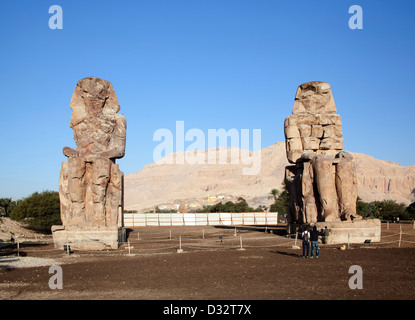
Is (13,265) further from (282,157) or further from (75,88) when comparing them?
(282,157)

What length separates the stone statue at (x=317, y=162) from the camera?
15.2 meters

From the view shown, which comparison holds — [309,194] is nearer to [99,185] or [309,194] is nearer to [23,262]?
[99,185]

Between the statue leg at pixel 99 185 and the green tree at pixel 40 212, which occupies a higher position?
the statue leg at pixel 99 185

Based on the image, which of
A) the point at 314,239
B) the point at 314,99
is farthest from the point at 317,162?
the point at 314,239

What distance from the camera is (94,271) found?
10.5 metres

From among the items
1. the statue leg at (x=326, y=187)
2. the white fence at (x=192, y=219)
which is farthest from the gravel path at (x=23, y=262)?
the white fence at (x=192, y=219)

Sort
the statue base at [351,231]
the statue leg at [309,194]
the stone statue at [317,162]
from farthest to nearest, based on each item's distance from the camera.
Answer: the statue leg at [309,194] < the stone statue at [317,162] < the statue base at [351,231]

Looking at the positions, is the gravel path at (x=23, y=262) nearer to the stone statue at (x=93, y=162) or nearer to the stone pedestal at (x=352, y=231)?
the stone statue at (x=93, y=162)

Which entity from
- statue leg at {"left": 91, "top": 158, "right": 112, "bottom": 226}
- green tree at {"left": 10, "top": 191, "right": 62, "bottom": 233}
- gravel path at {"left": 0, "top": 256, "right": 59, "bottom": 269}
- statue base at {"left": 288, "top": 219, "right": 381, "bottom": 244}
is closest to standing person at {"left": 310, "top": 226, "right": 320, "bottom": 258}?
statue base at {"left": 288, "top": 219, "right": 381, "bottom": 244}

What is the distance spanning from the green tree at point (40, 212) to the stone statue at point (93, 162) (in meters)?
11.4

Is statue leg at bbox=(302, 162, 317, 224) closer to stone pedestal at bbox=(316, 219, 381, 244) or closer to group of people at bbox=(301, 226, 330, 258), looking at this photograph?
stone pedestal at bbox=(316, 219, 381, 244)

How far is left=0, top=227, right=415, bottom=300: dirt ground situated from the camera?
24.4 feet

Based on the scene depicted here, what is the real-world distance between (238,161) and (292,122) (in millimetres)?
130489

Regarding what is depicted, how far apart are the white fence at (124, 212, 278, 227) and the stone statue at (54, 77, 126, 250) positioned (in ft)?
60.8
